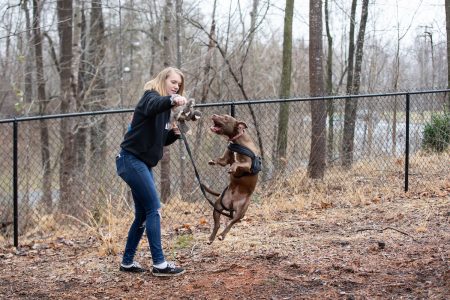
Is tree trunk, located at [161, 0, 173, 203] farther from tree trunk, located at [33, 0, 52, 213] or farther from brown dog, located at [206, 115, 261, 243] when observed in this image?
brown dog, located at [206, 115, 261, 243]

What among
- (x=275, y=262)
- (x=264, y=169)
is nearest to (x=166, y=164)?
(x=264, y=169)

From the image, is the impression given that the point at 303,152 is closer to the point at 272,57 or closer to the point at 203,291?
the point at 203,291

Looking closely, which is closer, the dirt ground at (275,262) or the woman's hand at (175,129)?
the dirt ground at (275,262)

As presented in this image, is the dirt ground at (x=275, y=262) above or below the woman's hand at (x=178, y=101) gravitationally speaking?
below

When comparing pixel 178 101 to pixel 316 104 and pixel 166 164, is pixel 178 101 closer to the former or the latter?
pixel 316 104

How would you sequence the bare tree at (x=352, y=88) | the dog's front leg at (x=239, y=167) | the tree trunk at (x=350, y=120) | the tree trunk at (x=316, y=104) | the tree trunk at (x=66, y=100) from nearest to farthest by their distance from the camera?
the dog's front leg at (x=239, y=167), the tree trunk at (x=316, y=104), the tree trunk at (x=350, y=120), the bare tree at (x=352, y=88), the tree trunk at (x=66, y=100)

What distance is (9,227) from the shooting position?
30.2 feet

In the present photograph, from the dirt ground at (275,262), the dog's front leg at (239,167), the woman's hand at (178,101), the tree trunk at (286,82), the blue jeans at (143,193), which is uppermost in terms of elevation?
the tree trunk at (286,82)

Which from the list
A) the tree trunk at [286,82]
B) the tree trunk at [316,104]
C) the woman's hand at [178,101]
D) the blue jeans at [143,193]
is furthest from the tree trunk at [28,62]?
the woman's hand at [178,101]

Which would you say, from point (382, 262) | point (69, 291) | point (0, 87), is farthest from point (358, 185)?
point (0, 87)

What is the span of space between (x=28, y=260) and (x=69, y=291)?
158 cm

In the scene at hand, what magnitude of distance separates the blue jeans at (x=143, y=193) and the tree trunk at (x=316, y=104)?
5.13 m

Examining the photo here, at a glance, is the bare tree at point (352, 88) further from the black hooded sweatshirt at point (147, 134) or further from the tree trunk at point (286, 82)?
the black hooded sweatshirt at point (147, 134)

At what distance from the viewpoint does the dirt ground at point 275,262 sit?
4.61 metres
